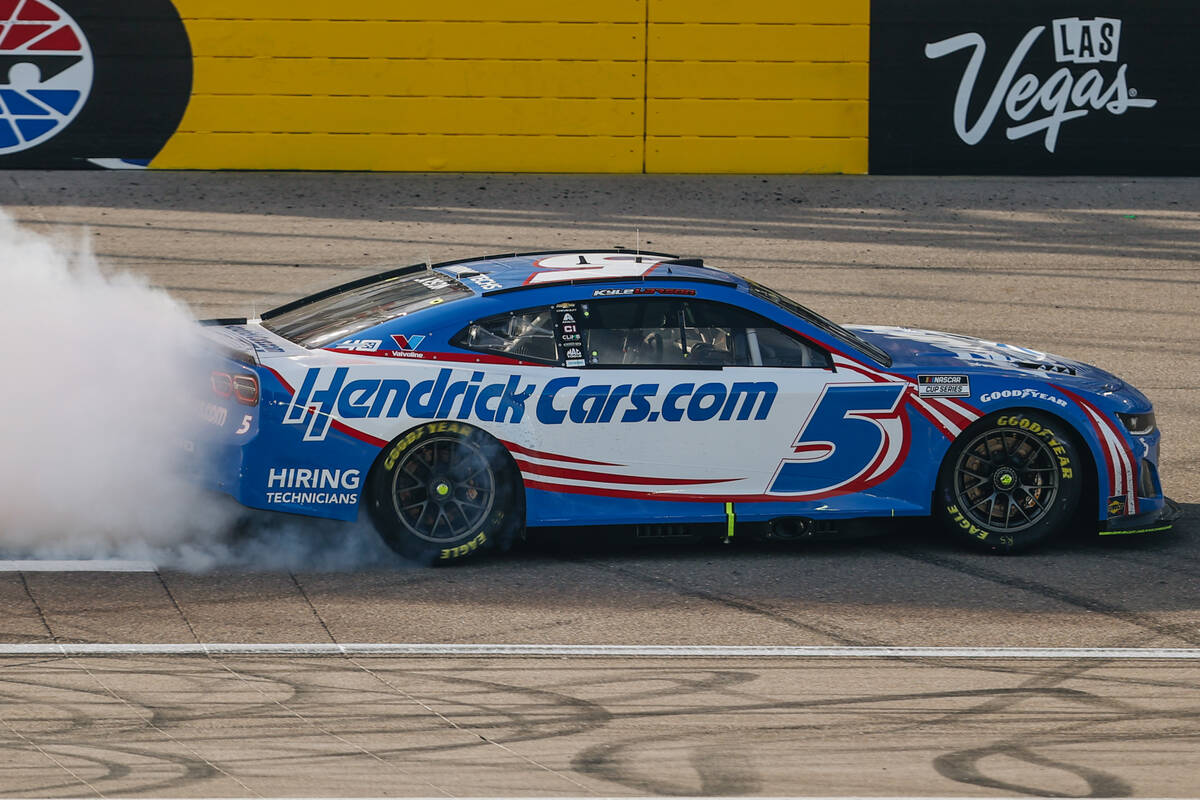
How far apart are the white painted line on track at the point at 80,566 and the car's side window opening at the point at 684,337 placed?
2207 millimetres

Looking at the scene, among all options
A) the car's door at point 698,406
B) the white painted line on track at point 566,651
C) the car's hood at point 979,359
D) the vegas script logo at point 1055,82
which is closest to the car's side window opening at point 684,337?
the car's door at point 698,406

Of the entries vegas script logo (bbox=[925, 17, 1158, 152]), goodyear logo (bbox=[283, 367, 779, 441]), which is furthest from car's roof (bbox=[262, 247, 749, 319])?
vegas script logo (bbox=[925, 17, 1158, 152])

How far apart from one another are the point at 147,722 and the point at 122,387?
2346 millimetres

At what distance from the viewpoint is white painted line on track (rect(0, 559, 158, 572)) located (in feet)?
23.9

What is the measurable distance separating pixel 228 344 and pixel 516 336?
1325 millimetres

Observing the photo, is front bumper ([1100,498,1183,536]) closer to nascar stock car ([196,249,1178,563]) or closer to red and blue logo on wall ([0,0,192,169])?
nascar stock car ([196,249,1178,563])

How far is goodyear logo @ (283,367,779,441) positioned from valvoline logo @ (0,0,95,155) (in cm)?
1124

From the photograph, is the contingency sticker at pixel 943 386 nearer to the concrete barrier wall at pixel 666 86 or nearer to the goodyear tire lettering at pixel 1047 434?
the goodyear tire lettering at pixel 1047 434

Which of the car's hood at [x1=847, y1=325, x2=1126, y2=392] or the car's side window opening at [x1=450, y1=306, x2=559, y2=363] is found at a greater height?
the car's side window opening at [x1=450, y1=306, x2=559, y2=363]

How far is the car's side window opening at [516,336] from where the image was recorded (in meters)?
7.43

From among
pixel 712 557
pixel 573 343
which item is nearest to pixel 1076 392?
pixel 712 557

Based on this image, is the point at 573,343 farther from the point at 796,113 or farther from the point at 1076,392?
the point at 796,113

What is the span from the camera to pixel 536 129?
17.8 m

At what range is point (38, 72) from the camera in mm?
17156
